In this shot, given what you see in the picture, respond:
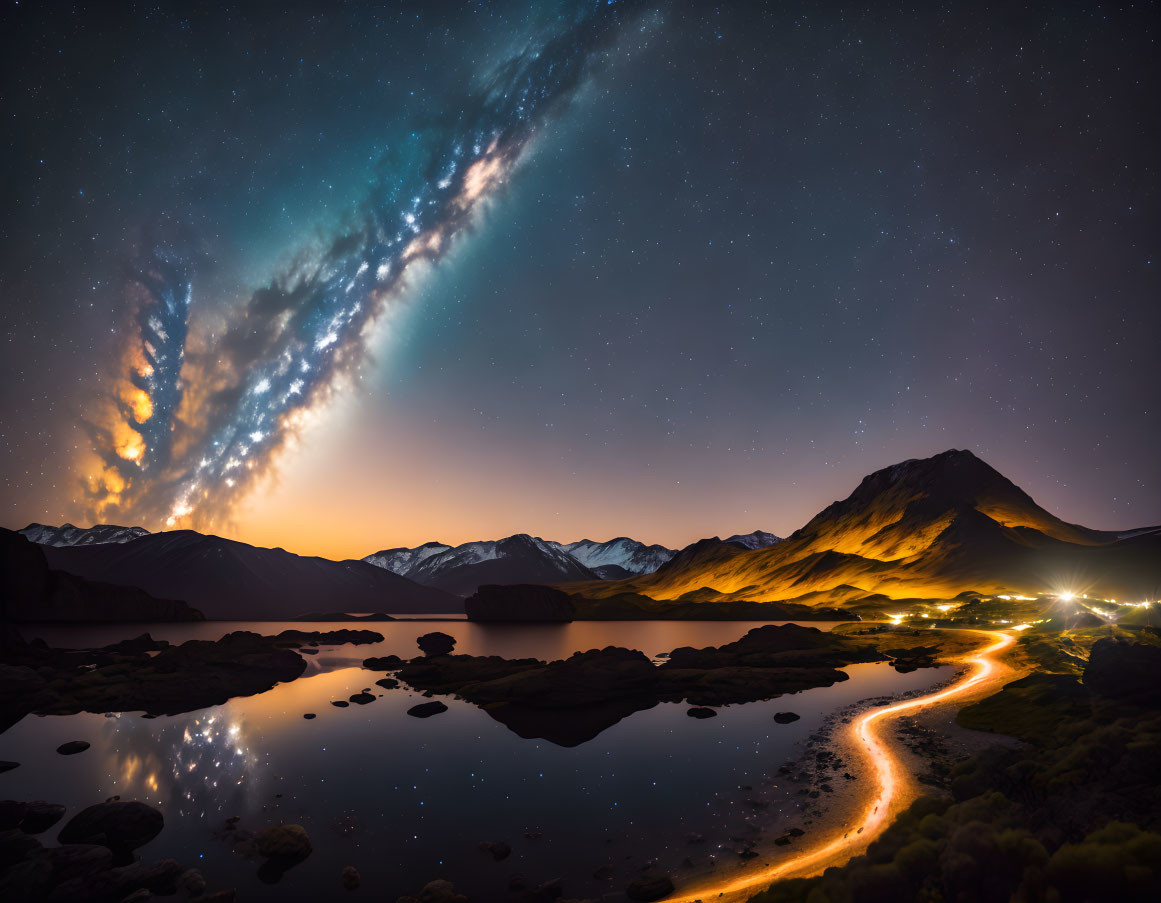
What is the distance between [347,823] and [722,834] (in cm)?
1498

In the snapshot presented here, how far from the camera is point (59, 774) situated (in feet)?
88.1

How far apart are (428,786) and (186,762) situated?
1508 cm

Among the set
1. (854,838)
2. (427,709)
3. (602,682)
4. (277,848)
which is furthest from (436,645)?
(854,838)

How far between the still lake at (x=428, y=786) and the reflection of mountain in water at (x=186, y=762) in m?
0.14

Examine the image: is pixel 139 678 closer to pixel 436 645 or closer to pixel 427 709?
pixel 427 709

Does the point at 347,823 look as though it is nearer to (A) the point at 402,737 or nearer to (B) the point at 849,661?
(A) the point at 402,737

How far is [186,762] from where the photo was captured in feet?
94.7

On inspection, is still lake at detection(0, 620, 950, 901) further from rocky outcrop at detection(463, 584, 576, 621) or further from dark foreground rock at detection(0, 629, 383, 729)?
rocky outcrop at detection(463, 584, 576, 621)

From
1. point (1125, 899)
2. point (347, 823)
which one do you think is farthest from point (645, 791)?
point (1125, 899)

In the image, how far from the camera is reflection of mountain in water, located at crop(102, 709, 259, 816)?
78.9 ft

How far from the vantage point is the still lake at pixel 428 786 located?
17.6 meters

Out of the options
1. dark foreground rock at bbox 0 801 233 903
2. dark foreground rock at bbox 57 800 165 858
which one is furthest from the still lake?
dark foreground rock at bbox 0 801 233 903

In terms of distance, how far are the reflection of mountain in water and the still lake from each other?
136mm

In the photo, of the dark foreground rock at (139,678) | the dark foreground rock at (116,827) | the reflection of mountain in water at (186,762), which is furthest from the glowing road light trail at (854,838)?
the dark foreground rock at (139,678)
